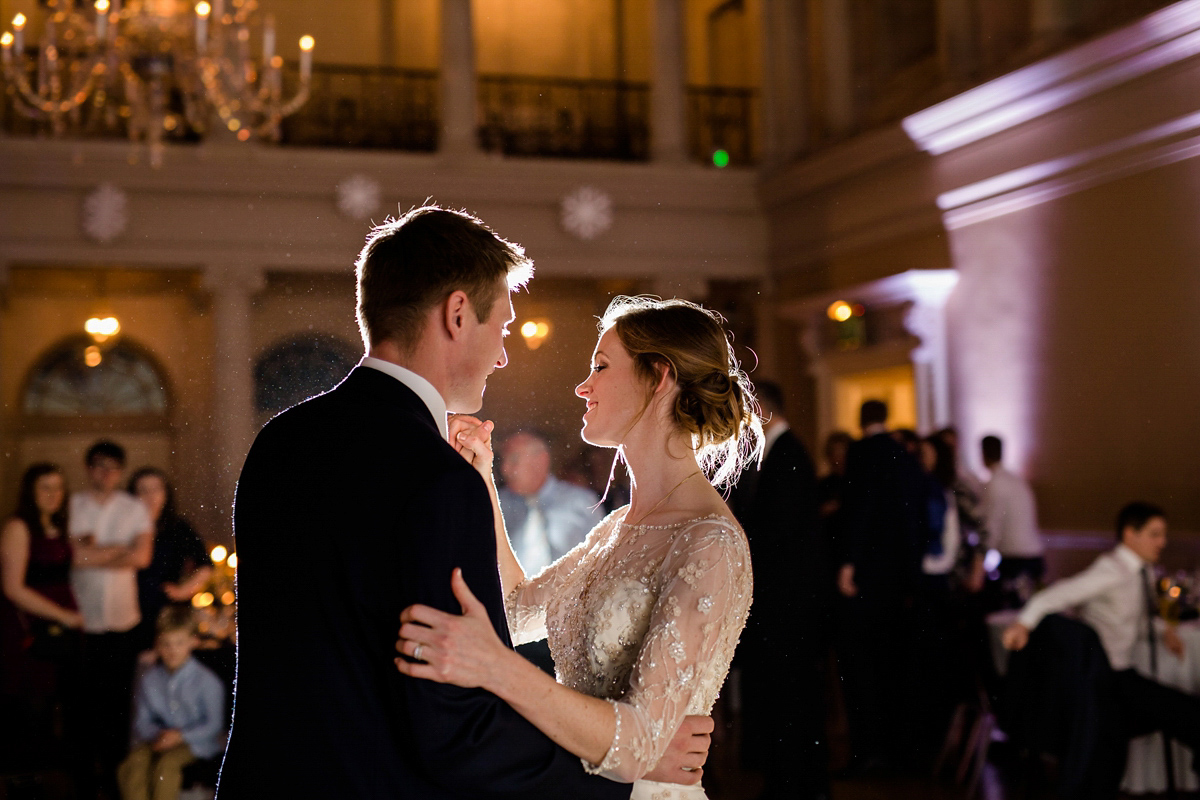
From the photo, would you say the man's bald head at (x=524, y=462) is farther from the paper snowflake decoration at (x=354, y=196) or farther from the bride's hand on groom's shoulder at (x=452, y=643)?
the bride's hand on groom's shoulder at (x=452, y=643)

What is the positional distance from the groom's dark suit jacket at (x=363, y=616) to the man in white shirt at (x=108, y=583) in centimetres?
263

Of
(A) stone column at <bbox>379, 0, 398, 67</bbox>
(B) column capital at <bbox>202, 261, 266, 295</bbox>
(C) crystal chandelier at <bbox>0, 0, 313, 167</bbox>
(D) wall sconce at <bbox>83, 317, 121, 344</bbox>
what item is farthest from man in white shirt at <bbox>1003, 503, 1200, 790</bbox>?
(A) stone column at <bbox>379, 0, 398, 67</bbox>

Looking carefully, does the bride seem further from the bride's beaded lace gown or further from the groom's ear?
the groom's ear

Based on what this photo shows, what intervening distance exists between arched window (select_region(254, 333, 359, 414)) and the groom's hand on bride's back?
151 centimetres

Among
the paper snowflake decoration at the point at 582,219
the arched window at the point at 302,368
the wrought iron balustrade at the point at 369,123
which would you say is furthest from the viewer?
the wrought iron balustrade at the point at 369,123

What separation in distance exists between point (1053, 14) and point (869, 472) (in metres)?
3.82

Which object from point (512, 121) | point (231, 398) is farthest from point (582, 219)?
point (512, 121)

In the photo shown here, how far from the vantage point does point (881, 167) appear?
7023 mm

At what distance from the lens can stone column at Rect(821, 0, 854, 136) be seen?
311 inches

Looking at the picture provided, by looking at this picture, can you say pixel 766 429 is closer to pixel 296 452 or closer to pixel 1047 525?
pixel 296 452

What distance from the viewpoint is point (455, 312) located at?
128 cm

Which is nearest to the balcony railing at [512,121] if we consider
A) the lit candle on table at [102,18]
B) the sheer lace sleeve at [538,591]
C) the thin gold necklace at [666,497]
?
the lit candle on table at [102,18]

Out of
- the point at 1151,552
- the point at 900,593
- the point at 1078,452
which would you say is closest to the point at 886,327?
the point at 1078,452

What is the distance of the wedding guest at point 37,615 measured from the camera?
3557 mm
